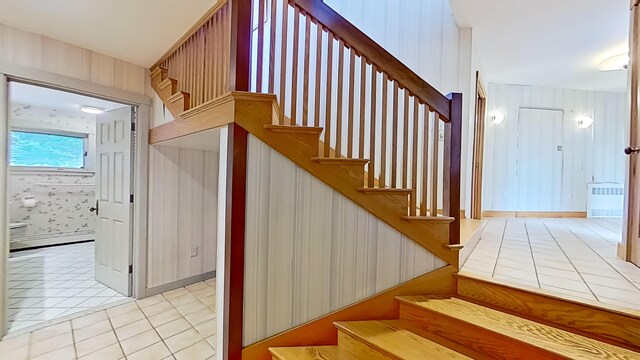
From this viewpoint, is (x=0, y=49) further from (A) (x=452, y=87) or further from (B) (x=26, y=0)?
(A) (x=452, y=87)

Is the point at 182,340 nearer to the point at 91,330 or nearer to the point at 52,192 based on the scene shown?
the point at 91,330

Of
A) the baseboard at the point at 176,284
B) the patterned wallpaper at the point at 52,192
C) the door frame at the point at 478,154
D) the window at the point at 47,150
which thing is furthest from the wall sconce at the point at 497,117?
→ the window at the point at 47,150

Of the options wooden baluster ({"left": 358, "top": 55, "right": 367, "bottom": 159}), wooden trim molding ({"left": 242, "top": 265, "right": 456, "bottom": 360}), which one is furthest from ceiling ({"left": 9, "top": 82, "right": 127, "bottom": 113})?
wooden trim molding ({"left": 242, "top": 265, "right": 456, "bottom": 360})

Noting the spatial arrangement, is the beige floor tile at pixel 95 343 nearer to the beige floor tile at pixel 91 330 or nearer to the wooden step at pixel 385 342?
the beige floor tile at pixel 91 330

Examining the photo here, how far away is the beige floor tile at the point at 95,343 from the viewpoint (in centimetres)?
204

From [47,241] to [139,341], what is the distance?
4500 millimetres

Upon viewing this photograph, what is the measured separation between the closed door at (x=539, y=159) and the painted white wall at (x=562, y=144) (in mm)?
18

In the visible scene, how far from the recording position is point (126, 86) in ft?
9.43

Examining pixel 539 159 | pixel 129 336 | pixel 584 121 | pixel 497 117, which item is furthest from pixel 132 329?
pixel 584 121

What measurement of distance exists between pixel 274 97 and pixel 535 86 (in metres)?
5.40

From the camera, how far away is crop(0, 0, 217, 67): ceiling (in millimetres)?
1973

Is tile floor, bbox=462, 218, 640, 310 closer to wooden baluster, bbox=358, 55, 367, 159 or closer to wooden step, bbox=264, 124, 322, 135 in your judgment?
wooden baluster, bbox=358, 55, 367, 159

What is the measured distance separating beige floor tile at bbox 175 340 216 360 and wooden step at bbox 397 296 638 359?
4.77 ft

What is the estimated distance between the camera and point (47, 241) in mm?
4930
